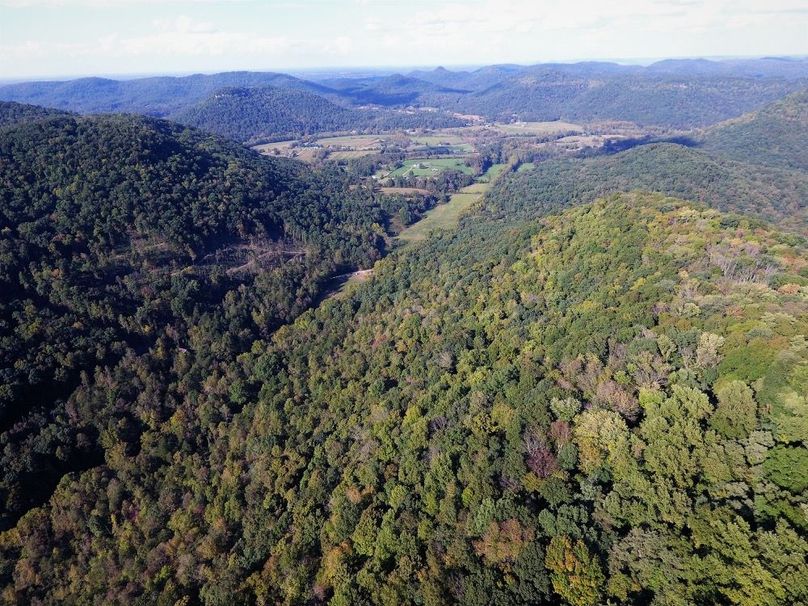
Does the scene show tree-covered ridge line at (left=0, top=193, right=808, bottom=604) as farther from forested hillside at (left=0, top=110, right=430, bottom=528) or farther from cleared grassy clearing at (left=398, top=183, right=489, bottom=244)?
cleared grassy clearing at (left=398, top=183, right=489, bottom=244)

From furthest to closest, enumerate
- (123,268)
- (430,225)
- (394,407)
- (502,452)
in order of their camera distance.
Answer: (430,225)
(123,268)
(394,407)
(502,452)

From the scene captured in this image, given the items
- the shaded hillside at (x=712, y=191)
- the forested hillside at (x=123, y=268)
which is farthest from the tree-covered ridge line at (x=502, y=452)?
the shaded hillside at (x=712, y=191)

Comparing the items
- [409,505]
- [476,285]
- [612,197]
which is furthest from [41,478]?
[612,197]

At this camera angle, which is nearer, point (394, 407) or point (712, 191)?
point (394, 407)

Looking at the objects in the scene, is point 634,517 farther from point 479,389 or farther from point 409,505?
point 479,389

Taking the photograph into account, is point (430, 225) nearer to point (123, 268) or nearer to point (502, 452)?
point (123, 268)

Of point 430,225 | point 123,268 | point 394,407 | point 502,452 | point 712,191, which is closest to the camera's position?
point 502,452

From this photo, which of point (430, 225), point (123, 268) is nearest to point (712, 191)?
point (430, 225)
